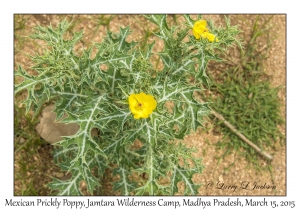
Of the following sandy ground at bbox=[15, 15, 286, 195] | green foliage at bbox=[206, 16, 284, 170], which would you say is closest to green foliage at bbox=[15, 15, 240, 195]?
sandy ground at bbox=[15, 15, 286, 195]

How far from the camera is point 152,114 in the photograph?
1.84 m

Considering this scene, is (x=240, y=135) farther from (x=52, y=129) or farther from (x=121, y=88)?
(x=121, y=88)

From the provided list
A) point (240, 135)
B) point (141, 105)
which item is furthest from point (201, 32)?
point (240, 135)

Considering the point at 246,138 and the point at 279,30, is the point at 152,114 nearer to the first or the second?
the point at 246,138

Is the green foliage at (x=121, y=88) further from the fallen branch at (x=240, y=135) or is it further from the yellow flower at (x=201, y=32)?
the fallen branch at (x=240, y=135)

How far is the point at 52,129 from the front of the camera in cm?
317

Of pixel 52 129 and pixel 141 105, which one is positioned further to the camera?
pixel 52 129

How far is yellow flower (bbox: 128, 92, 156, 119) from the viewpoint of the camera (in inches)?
69.6

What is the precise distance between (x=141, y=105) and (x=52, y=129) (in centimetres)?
167

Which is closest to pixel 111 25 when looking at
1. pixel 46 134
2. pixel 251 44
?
pixel 46 134

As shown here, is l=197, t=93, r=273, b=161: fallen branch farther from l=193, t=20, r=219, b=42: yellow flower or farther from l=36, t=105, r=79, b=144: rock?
l=193, t=20, r=219, b=42: yellow flower

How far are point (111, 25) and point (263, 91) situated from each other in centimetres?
182

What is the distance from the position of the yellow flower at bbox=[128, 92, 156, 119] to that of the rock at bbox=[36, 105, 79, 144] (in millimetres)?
1507

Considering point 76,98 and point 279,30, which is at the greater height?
point 279,30
